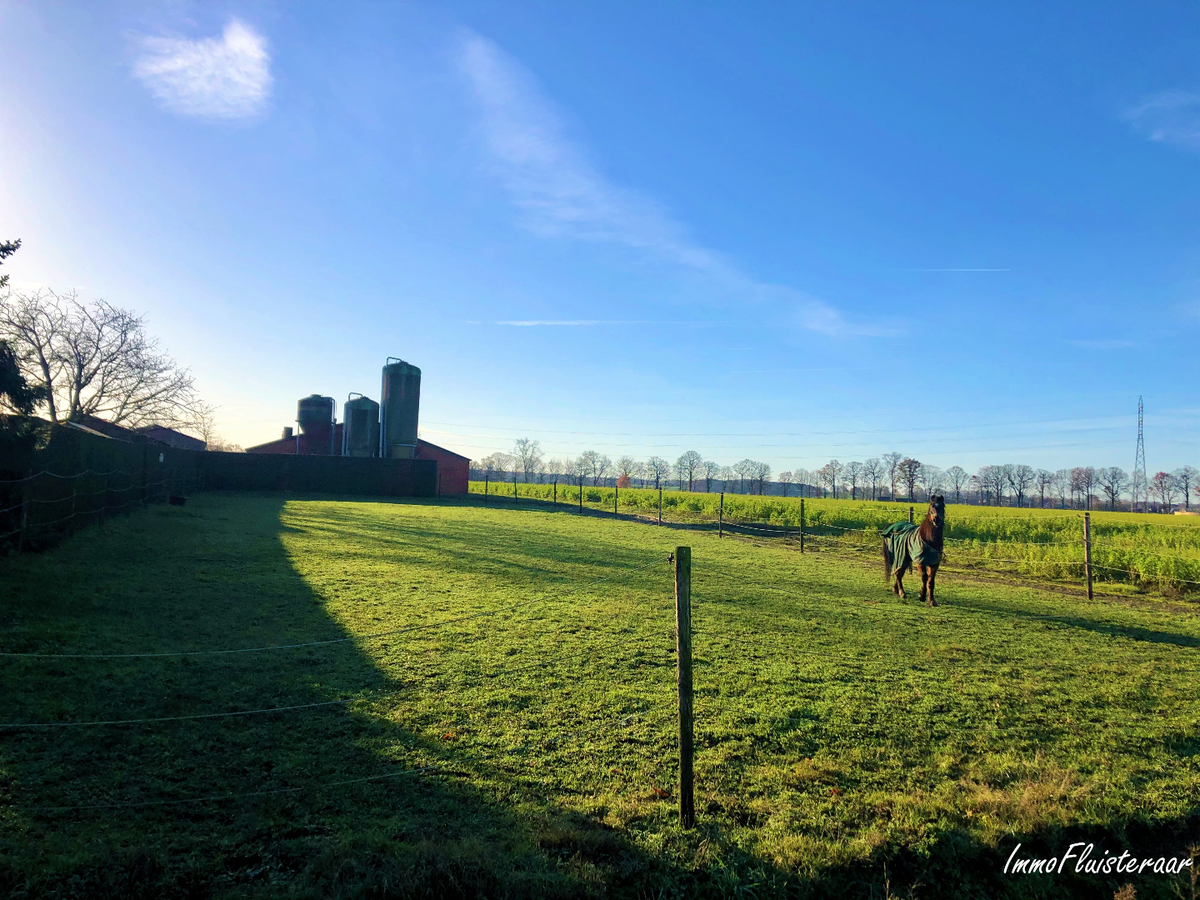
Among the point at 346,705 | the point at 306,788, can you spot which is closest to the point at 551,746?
the point at 306,788

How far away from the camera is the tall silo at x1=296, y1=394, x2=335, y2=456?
41.0m

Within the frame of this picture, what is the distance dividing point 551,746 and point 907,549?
324 inches

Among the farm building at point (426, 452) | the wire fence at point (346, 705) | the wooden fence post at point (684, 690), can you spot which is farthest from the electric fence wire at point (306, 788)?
the farm building at point (426, 452)

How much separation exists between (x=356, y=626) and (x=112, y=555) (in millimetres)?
6049

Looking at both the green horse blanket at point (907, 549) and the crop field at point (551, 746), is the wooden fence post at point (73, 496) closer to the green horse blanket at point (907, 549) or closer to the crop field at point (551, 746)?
the crop field at point (551, 746)

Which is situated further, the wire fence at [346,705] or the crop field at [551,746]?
the wire fence at [346,705]

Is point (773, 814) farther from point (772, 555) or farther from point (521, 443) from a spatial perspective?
point (521, 443)

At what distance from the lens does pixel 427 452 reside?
44.0 metres

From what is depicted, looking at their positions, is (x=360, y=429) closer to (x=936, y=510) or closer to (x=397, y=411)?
(x=397, y=411)

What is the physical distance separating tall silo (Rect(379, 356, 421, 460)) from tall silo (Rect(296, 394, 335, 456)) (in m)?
5.43

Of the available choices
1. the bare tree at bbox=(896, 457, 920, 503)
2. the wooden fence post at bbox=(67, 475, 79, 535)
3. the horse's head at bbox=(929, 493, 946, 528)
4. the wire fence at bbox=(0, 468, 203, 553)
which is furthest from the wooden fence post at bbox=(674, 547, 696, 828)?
the bare tree at bbox=(896, 457, 920, 503)

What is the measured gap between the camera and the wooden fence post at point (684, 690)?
10.8 ft

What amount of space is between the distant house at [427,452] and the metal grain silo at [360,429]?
3.40 metres

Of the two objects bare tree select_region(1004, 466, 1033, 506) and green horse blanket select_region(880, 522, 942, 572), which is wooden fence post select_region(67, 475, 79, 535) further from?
bare tree select_region(1004, 466, 1033, 506)
